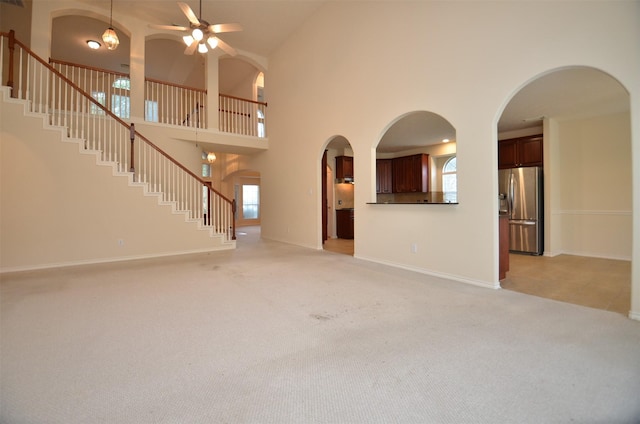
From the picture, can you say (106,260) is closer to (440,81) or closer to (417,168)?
(440,81)

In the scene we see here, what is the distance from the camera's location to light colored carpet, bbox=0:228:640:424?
4.52 feet

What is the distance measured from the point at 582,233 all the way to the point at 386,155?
528 centimetres

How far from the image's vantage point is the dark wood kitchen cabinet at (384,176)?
8.85m

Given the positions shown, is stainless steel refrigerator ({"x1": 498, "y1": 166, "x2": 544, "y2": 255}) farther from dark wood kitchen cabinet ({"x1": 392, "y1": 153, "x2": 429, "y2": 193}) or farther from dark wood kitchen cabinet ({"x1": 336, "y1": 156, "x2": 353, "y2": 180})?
dark wood kitchen cabinet ({"x1": 336, "y1": 156, "x2": 353, "y2": 180})

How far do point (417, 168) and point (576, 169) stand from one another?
11.2 feet

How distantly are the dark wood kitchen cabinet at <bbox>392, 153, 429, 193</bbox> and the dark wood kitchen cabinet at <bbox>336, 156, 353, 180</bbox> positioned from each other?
1543mm

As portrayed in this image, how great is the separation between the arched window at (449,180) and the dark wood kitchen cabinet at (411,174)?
23.1 inches

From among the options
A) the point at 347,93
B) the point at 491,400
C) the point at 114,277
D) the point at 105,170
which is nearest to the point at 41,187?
the point at 105,170

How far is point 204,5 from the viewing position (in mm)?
5840

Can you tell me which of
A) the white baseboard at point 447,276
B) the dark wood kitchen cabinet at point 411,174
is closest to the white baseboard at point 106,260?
the white baseboard at point 447,276

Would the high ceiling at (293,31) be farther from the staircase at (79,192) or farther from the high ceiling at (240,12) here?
the staircase at (79,192)

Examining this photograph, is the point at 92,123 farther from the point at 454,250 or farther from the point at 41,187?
the point at 454,250

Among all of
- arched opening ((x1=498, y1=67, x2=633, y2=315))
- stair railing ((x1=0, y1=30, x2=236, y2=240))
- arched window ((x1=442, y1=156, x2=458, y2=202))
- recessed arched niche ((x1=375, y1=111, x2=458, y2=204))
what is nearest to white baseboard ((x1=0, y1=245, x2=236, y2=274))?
stair railing ((x1=0, y1=30, x2=236, y2=240))

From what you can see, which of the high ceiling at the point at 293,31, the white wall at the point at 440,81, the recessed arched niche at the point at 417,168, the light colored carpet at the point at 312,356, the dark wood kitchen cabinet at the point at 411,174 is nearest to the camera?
the light colored carpet at the point at 312,356
